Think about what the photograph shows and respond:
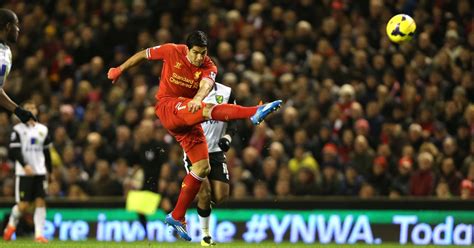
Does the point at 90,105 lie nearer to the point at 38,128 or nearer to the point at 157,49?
the point at 38,128

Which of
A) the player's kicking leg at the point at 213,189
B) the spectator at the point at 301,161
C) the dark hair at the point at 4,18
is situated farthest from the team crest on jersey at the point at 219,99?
the spectator at the point at 301,161

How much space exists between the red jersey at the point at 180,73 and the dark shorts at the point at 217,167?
148 cm

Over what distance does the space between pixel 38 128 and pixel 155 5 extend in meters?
6.40

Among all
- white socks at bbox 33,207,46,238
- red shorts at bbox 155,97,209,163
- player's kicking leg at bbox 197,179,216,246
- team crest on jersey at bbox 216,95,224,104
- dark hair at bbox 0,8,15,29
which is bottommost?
white socks at bbox 33,207,46,238

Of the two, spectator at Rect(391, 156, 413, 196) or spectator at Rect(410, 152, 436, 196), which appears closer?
spectator at Rect(410, 152, 436, 196)

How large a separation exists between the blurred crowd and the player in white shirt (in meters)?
3.88

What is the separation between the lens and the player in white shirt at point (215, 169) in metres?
13.6

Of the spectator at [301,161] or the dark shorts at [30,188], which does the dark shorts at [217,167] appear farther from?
the spectator at [301,161]

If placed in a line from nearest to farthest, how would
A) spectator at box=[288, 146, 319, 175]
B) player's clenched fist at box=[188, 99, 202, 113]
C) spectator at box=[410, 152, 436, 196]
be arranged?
player's clenched fist at box=[188, 99, 202, 113] < spectator at box=[410, 152, 436, 196] < spectator at box=[288, 146, 319, 175]

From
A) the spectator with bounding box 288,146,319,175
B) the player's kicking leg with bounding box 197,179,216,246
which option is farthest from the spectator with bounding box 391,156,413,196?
the player's kicking leg with bounding box 197,179,216,246

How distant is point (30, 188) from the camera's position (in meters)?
16.3

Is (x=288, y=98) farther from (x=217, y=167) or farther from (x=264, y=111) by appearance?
(x=264, y=111)

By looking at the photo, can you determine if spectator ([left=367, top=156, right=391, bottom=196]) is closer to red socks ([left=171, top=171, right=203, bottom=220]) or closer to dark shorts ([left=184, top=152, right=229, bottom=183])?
dark shorts ([left=184, top=152, right=229, bottom=183])

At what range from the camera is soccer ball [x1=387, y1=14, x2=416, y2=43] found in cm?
1451
